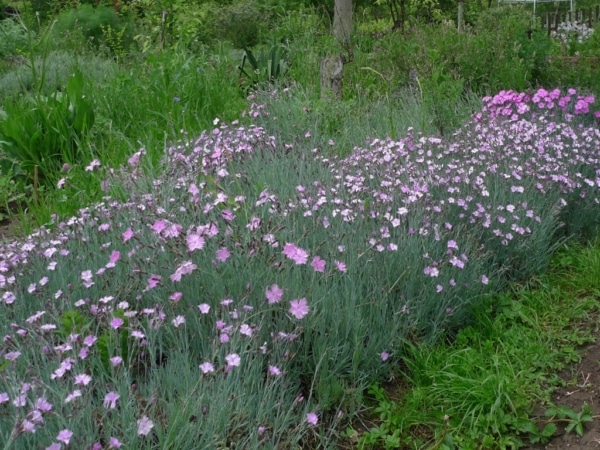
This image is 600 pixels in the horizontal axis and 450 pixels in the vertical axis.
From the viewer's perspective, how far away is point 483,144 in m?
3.98

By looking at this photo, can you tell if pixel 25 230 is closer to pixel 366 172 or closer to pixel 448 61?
pixel 366 172

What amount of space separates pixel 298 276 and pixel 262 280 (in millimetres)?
144

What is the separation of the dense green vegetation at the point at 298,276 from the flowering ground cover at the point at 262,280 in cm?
1

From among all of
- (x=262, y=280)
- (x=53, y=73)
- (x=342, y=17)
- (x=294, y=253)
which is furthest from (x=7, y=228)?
(x=342, y=17)

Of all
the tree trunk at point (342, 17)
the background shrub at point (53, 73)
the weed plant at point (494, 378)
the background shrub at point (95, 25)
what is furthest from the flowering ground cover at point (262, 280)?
the background shrub at point (95, 25)

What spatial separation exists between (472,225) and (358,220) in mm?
723

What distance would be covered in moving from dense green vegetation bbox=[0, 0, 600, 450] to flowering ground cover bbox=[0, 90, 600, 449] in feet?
0.05

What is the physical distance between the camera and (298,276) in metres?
2.53

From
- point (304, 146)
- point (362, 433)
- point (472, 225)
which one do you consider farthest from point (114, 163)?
point (362, 433)

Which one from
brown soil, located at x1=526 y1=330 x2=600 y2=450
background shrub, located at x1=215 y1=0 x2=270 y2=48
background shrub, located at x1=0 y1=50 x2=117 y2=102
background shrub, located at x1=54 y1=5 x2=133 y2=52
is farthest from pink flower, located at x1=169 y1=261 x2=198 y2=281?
background shrub, located at x1=215 y1=0 x2=270 y2=48

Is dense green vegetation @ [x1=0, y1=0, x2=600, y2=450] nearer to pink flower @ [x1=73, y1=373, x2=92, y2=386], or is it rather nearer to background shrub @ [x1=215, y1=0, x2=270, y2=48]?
pink flower @ [x1=73, y1=373, x2=92, y2=386]

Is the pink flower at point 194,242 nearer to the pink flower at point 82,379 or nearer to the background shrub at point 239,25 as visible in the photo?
the pink flower at point 82,379

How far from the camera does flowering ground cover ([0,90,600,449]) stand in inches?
74.0

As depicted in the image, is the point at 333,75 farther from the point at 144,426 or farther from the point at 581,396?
the point at 144,426
